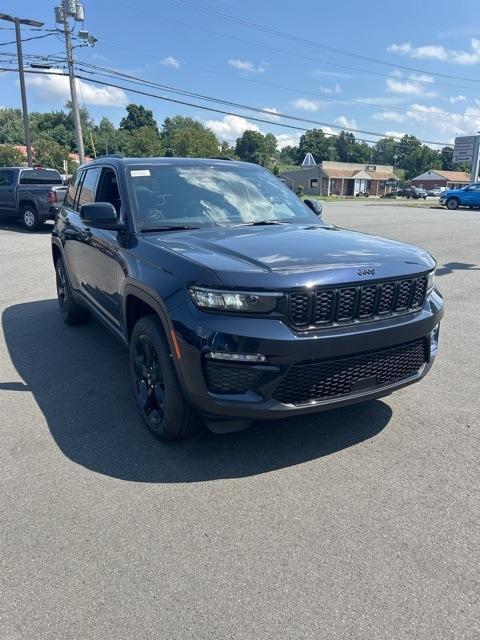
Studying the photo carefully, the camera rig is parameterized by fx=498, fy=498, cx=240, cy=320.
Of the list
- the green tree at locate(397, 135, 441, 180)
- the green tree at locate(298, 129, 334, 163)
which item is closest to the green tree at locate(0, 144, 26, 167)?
the green tree at locate(298, 129, 334, 163)

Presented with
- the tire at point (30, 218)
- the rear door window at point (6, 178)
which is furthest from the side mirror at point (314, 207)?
the rear door window at point (6, 178)

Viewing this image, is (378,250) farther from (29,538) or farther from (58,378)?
(58,378)

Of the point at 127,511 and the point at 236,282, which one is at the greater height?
the point at 236,282

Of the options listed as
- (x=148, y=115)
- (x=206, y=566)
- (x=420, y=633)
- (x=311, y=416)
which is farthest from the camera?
(x=148, y=115)

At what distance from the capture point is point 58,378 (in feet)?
14.7

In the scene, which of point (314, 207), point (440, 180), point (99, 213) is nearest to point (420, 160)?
point (440, 180)

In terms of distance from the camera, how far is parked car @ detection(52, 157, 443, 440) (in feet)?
8.72

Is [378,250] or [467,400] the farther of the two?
[467,400]

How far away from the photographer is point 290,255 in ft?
9.65

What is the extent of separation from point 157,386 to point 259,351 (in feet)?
3.26

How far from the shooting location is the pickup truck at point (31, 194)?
1493cm

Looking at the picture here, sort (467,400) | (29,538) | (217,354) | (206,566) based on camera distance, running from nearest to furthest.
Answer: (206,566), (29,538), (217,354), (467,400)

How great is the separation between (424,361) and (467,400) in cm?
95

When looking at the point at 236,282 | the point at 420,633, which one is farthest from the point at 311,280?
the point at 420,633
